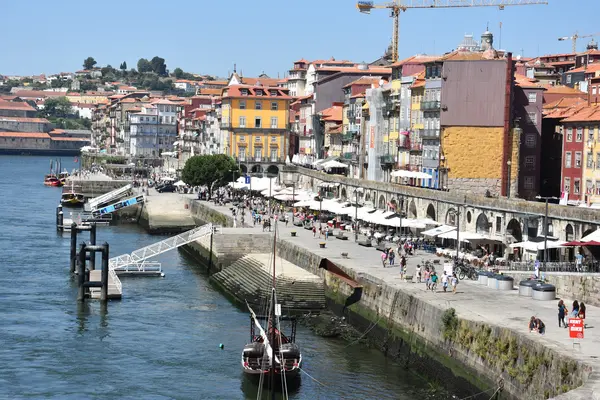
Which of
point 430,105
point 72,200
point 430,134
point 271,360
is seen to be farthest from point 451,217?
point 72,200

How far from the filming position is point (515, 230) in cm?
6581

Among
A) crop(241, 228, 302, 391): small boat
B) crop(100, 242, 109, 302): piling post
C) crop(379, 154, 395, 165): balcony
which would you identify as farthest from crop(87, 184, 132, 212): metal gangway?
crop(241, 228, 302, 391): small boat

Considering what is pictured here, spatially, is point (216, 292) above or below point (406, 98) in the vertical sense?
below

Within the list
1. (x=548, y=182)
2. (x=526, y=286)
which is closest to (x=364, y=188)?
(x=548, y=182)

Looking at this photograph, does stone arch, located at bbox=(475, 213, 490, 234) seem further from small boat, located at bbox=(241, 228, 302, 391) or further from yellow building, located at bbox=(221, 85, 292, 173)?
yellow building, located at bbox=(221, 85, 292, 173)

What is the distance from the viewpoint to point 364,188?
9606 cm

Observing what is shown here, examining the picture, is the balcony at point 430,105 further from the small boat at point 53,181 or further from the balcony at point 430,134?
the small boat at point 53,181

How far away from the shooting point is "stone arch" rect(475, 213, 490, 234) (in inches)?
2709

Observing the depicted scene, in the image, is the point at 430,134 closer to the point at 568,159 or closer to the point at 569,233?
the point at 568,159

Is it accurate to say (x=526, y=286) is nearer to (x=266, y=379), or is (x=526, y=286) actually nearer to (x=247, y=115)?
(x=266, y=379)

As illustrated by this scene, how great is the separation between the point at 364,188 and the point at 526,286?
47.1 m

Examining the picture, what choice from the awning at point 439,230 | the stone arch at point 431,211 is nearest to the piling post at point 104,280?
the awning at point 439,230

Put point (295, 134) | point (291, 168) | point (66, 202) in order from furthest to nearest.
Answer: point (295, 134) < point (66, 202) < point (291, 168)

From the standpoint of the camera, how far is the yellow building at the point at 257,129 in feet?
483
